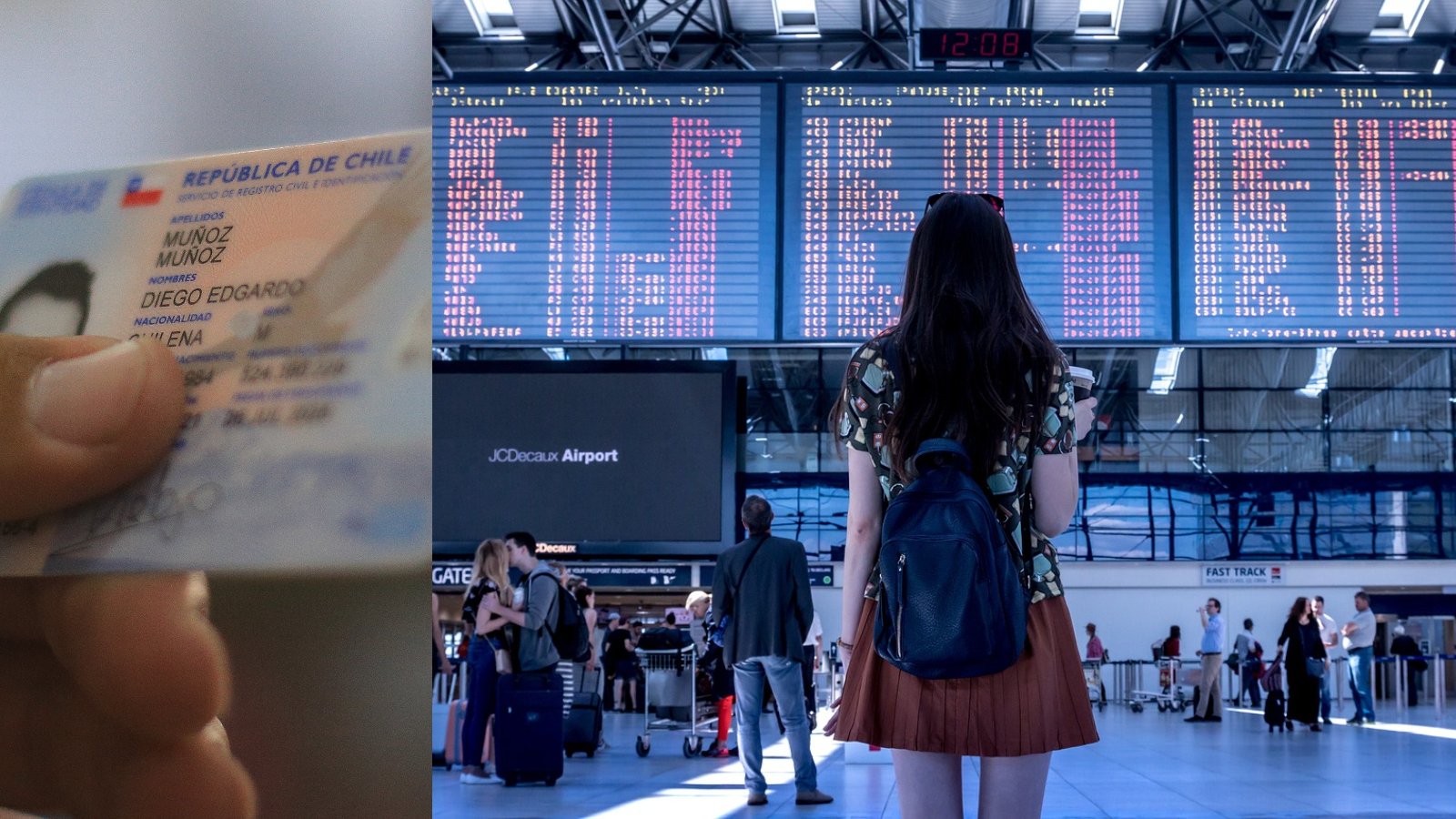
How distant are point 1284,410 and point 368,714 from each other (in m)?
24.0

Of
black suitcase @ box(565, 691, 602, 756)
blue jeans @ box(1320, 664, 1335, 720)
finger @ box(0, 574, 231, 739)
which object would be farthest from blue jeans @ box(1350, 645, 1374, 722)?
finger @ box(0, 574, 231, 739)

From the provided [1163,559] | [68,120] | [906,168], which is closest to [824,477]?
[1163,559]

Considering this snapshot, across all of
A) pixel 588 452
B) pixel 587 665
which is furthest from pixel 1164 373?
pixel 587 665

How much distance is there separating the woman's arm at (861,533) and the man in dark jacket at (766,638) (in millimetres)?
3949

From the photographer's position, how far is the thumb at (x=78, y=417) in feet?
5.46

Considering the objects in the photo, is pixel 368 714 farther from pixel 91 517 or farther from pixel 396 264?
pixel 396 264

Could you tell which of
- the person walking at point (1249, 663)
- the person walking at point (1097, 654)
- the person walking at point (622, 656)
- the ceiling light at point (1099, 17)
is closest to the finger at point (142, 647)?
the person walking at point (622, 656)

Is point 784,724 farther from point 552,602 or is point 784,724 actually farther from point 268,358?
point 268,358

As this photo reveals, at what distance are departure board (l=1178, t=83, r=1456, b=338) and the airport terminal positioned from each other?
0.07 ft

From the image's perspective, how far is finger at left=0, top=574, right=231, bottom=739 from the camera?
166 centimetres

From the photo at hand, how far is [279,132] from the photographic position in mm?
1825

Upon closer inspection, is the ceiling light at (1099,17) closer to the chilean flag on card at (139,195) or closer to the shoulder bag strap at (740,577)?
the shoulder bag strap at (740,577)

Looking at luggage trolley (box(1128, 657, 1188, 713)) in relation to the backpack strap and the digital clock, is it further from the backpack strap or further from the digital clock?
the backpack strap

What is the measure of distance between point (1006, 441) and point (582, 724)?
759cm
